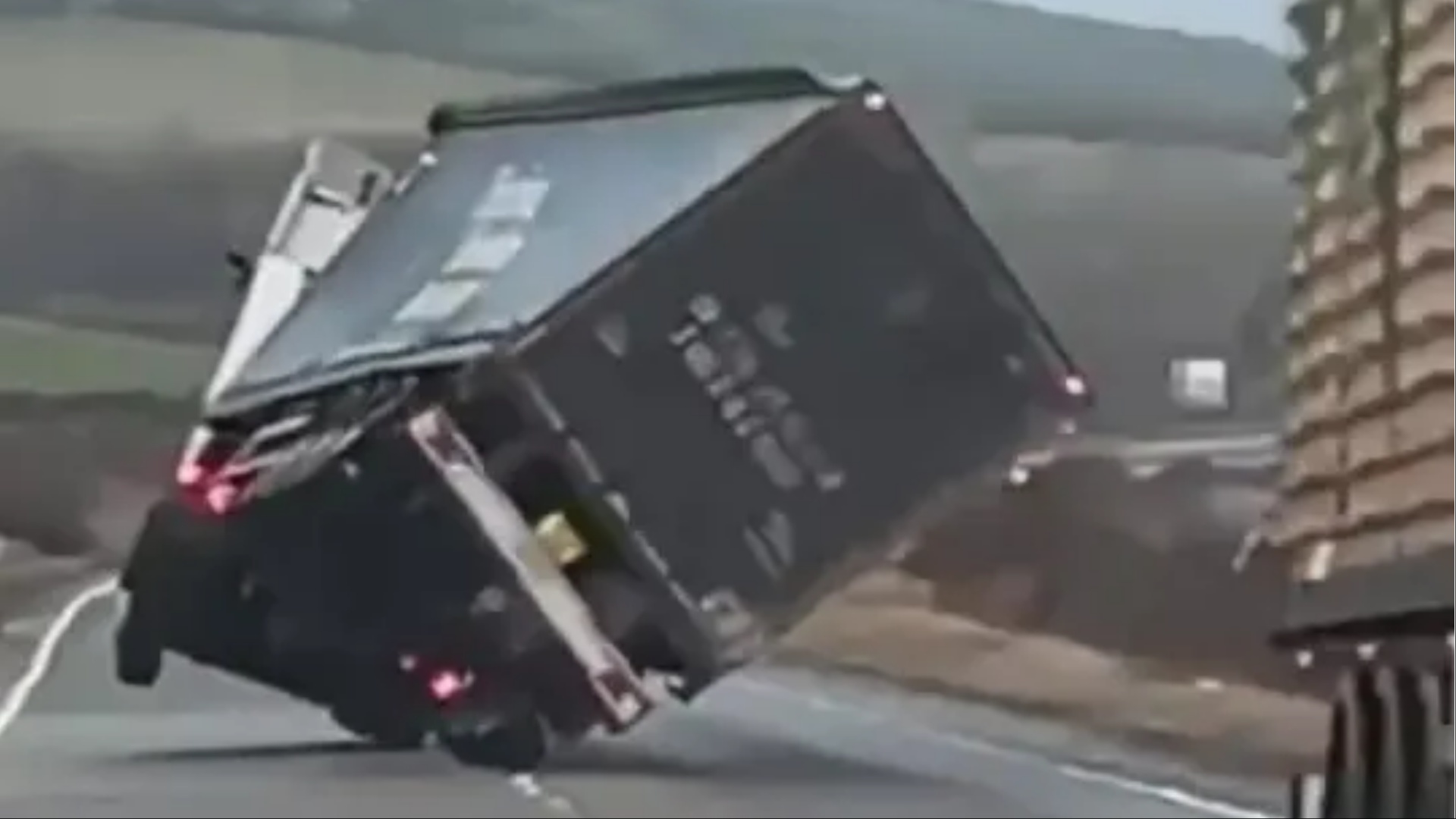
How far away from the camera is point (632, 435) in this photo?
5.08 metres

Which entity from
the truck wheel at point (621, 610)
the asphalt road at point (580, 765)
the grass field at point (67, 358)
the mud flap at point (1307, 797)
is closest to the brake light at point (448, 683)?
the asphalt road at point (580, 765)

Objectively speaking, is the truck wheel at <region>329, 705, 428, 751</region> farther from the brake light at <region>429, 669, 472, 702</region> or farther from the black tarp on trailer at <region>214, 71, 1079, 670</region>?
the black tarp on trailer at <region>214, 71, 1079, 670</region>

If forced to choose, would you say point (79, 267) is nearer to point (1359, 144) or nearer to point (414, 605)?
point (414, 605)

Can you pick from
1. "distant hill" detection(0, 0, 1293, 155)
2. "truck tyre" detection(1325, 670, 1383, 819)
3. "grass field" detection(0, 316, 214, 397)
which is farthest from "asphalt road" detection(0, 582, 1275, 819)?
"distant hill" detection(0, 0, 1293, 155)

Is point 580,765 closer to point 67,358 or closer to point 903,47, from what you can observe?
point 67,358

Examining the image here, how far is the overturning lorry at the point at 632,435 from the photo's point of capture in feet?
16.5

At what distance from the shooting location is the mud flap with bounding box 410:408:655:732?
16.3ft

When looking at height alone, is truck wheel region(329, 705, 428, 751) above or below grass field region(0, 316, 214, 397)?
below

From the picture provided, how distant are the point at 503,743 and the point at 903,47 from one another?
6.04ft

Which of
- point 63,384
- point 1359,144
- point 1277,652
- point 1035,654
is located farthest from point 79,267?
point 1359,144

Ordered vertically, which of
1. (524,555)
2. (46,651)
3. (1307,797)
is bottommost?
(1307,797)

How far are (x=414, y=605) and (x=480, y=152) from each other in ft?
3.63

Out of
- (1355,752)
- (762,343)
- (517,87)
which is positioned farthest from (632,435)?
(1355,752)

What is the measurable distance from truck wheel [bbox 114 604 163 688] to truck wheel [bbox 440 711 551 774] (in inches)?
24.6
